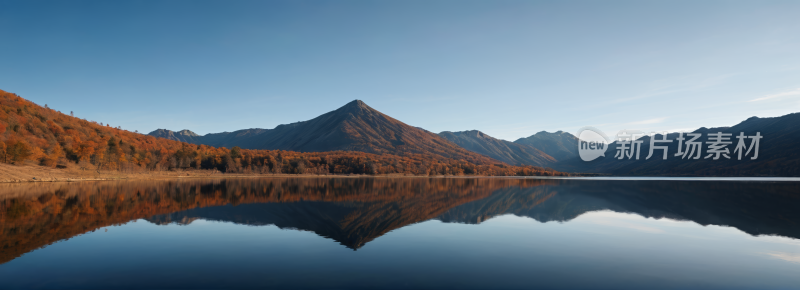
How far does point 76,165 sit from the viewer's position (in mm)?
95812

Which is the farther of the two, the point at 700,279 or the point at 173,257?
the point at 173,257

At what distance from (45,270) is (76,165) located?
113m

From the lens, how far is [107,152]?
106125mm

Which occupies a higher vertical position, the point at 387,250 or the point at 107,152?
the point at 107,152

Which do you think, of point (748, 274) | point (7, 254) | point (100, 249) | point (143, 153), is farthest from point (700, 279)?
point (143, 153)

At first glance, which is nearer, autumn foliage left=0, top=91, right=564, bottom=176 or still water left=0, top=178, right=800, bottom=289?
still water left=0, top=178, right=800, bottom=289

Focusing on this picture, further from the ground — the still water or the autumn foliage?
the autumn foliage

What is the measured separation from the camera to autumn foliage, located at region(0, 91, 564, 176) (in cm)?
8988

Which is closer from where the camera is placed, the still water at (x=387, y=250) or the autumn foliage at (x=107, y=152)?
the still water at (x=387, y=250)

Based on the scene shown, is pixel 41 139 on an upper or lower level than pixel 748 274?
upper

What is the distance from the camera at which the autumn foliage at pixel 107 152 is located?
89.9 meters

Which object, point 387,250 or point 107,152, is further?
point 107,152

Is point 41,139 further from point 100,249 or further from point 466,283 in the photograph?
point 466,283

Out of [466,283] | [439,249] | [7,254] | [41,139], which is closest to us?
[466,283]
